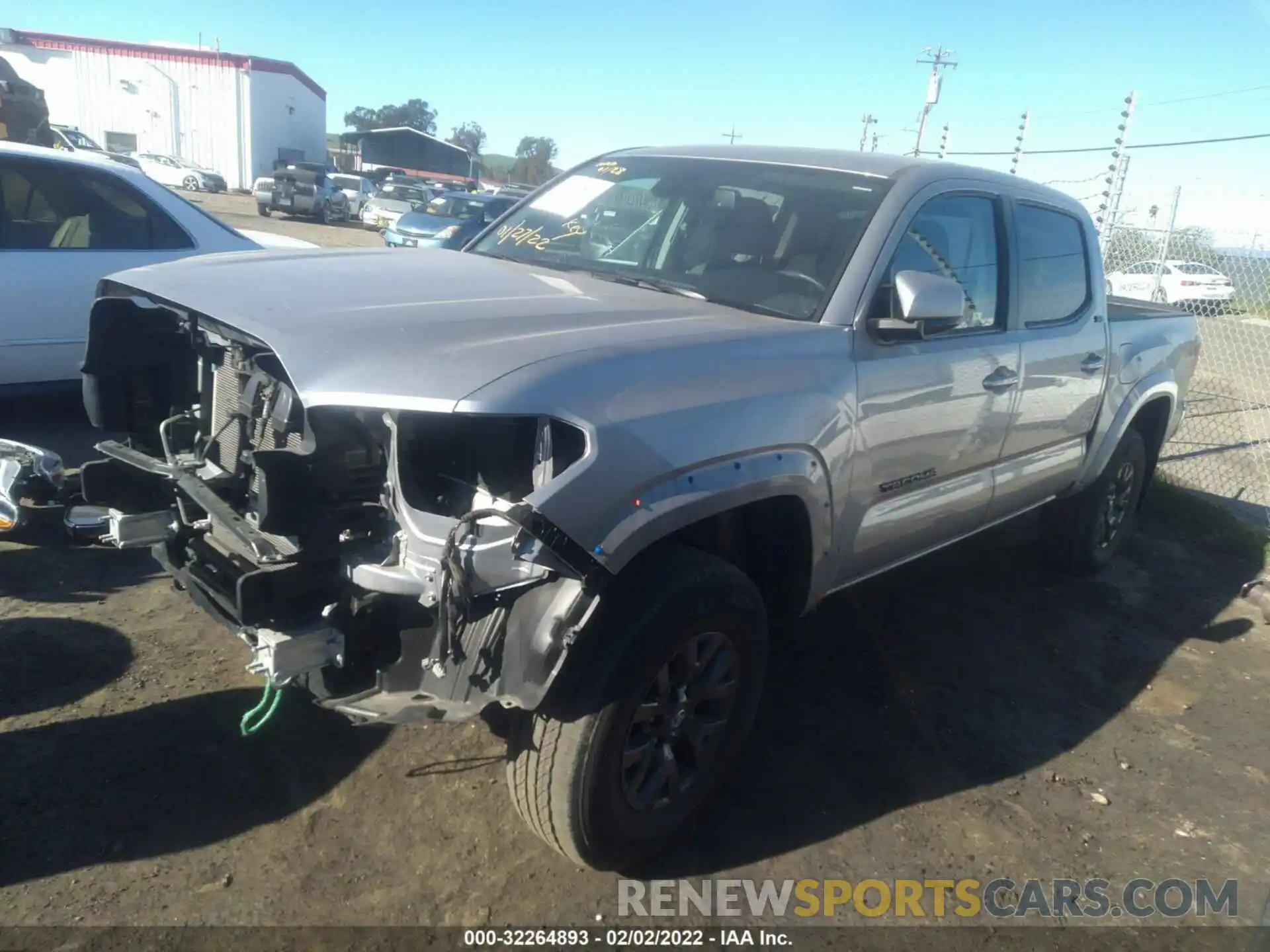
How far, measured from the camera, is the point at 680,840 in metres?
2.89

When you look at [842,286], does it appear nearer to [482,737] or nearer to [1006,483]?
[1006,483]

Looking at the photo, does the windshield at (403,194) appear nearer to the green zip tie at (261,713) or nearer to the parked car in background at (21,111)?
the parked car in background at (21,111)

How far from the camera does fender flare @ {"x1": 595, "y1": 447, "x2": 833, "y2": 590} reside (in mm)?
2281

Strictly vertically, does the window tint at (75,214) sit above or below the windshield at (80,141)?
below

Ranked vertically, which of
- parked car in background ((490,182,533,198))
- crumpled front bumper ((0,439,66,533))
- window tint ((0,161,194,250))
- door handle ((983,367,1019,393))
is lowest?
crumpled front bumper ((0,439,66,533))

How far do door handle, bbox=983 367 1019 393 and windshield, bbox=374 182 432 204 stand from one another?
28015mm

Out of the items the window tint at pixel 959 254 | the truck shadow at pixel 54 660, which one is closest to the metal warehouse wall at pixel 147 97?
the truck shadow at pixel 54 660

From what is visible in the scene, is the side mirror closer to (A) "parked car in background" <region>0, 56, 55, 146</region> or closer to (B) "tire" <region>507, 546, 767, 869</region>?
(B) "tire" <region>507, 546, 767, 869</region>

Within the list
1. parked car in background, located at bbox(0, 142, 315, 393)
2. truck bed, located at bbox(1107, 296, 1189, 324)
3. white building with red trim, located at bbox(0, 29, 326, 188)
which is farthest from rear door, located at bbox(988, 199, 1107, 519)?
white building with red trim, located at bbox(0, 29, 326, 188)

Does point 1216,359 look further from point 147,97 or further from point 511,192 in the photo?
point 147,97

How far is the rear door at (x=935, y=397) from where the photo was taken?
124 inches

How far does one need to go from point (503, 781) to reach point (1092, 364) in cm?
328

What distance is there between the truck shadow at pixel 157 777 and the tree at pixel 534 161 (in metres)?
60.7

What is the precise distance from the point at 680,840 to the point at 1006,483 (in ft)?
7.02
